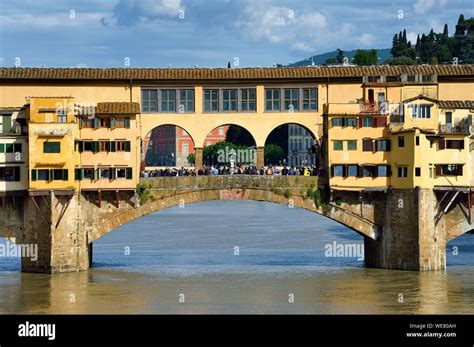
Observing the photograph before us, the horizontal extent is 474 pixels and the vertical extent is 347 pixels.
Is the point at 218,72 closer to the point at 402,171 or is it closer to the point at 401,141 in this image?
the point at 401,141

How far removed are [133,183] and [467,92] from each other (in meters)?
19.3

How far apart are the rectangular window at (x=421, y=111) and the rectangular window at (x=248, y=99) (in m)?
9.61

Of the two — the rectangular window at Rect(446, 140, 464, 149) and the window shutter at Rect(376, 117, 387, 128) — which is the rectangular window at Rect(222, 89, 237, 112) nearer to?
the window shutter at Rect(376, 117, 387, 128)

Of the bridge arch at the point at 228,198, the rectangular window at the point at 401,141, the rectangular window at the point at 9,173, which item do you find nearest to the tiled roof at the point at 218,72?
the rectangular window at the point at 401,141

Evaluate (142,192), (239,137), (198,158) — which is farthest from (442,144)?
(239,137)

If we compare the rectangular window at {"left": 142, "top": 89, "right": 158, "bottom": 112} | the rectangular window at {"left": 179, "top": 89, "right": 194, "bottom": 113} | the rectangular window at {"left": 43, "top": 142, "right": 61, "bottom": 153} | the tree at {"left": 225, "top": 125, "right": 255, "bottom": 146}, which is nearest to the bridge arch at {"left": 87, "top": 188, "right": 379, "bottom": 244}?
the rectangular window at {"left": 43, "top": 142, "right": 61, "bottom": 153}

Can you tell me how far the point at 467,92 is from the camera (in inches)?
2884

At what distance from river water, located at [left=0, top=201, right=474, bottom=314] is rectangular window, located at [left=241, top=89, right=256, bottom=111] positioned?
8.64 m

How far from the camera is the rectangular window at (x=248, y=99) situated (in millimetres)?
73500

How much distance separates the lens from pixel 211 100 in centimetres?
7344

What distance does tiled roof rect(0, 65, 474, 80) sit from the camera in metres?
72.1

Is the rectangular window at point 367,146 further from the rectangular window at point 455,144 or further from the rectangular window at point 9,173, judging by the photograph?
the rectangular window at point 9,173

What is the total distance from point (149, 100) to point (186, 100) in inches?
81.3
